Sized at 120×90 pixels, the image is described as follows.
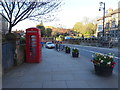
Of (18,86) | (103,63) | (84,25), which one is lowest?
(18,86)

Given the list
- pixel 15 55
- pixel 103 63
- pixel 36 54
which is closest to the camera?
pixel 103 63

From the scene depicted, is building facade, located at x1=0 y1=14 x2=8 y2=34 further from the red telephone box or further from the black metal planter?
the black metal planter

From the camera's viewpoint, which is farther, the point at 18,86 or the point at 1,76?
the point at 1,76

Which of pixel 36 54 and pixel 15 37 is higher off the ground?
pixel 15 37

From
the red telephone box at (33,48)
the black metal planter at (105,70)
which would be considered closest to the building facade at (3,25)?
the red telephone box at (33,48)

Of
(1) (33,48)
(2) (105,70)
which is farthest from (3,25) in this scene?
(2) (105,70)

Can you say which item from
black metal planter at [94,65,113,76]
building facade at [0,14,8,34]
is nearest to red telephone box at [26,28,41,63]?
building facade at [0,14,8,34]

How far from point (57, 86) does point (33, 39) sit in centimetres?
512

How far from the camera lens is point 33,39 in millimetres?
9031

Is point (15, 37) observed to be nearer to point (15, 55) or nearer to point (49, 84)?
point (15, 55)

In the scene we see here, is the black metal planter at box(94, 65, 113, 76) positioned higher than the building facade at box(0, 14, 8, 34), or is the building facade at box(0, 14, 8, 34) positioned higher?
the building facade at box(0, 14, 8, 34)

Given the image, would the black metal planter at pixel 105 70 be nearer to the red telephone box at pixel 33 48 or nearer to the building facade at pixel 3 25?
the red telephone box at pixel 33 48

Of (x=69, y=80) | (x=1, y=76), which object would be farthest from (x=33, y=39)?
(x=69, y=80)

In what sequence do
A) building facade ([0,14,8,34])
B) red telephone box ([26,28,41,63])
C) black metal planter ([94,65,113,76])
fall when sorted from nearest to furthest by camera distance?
black metal planter ([94,65,113,76])
building facade ([0,14,8,34])
red telephone box ([26,28,41,63])
